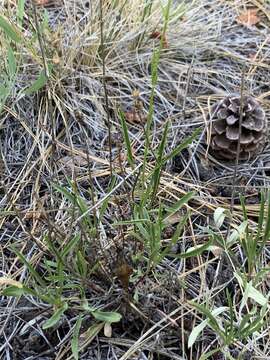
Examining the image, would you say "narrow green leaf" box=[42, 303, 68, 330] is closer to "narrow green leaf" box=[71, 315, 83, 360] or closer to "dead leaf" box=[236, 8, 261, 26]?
"narrow green leaf" box=[71, 315, 83, 360]

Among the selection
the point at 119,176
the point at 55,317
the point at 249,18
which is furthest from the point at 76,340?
the point at 249,18

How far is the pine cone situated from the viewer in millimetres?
1693

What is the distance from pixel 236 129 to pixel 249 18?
24.4 inches

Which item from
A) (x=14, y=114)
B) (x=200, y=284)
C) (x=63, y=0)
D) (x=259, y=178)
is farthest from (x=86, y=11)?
(x=200, y=284)

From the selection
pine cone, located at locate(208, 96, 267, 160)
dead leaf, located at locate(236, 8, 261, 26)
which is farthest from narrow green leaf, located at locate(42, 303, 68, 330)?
dead leaf, located at locate(236, 8, 261, 26)

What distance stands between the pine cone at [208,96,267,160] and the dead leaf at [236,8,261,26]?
0.52m

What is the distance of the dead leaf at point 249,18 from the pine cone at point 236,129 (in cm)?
52

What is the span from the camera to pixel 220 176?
167 cm

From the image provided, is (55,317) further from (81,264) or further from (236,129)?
(236,129)

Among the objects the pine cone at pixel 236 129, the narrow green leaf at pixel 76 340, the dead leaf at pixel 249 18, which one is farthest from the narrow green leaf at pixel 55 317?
the dead leaf at pixel 249 18

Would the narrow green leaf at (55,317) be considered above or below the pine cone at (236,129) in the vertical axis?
below

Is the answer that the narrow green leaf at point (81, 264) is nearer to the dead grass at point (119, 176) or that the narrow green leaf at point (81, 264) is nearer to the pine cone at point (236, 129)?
the dead grass at point (119, 176)

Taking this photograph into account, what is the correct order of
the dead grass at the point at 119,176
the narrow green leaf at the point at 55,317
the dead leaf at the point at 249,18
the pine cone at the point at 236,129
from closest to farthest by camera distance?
1. the narrow green leaf at the point at 55,317
2. the dead grass at the point at 119,176
3. the pine cone at the point at 236,129
4. the dead leaf at the point at 249,18

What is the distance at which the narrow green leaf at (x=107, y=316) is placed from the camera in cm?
123
